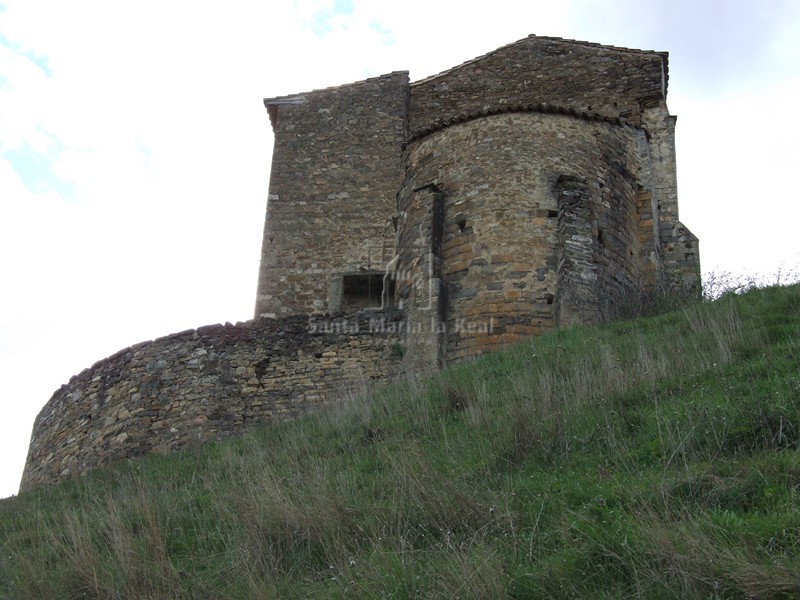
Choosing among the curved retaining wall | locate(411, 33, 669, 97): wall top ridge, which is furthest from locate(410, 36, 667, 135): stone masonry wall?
the curved retaining wall

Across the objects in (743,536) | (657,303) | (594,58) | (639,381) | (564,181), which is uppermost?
(594,58)

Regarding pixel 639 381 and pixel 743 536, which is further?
pixel 639 381

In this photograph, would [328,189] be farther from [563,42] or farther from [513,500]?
[513,500]

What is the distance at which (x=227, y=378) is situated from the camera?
12.6 meters

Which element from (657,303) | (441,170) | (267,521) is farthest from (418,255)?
(267,521)

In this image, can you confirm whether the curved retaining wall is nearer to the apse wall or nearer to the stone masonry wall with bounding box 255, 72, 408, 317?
the apse wall

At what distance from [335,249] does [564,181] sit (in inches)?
236

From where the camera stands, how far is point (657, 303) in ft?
37.2

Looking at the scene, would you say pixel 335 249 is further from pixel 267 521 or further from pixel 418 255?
pixel 267 521

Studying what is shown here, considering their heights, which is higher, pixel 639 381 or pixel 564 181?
pixel 564 181

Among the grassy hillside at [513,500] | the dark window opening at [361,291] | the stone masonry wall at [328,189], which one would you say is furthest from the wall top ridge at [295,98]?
the grassy hillside at [513,500]

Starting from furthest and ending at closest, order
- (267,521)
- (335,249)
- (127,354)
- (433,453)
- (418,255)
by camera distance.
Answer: (335,249) < (127,354) < (418,255) < (433,453) < (267,521)

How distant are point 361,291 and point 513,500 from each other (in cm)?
1128

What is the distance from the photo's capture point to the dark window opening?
16.1 m
